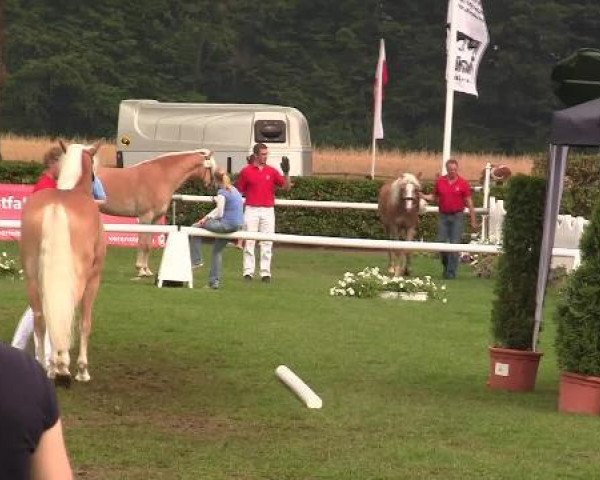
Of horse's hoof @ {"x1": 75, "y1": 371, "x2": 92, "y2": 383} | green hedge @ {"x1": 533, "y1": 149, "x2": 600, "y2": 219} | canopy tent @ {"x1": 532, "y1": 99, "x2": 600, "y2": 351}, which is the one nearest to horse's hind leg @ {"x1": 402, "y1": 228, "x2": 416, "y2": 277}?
green hedge @ {"x1": 533, "y1": 149, "x2": 600, "y2": 219}

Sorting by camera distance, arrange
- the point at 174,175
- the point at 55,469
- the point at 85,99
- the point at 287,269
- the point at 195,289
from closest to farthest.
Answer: the point at 55,469, the point at 195,289, the point at 174,175, the point at 287,269, the point at 85,99

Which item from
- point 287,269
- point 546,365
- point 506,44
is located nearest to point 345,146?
point 506,44

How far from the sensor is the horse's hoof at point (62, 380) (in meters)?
10.3

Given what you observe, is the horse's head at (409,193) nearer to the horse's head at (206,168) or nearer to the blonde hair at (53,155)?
the horse's head at (206,168)

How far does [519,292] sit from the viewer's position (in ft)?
37.3

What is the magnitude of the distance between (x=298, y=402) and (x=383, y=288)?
9.02 metres

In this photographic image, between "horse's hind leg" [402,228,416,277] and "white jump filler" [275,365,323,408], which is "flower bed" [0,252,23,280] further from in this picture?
"white jump filler" [275,365,323,408]

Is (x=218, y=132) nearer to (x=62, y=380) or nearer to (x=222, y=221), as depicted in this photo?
(x=222, y=221)

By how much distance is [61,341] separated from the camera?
996 cm

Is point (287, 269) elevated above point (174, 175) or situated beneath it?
situated beneath

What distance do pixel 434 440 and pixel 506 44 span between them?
58807mm

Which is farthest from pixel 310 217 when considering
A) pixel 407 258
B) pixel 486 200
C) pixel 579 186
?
pixel 407 258

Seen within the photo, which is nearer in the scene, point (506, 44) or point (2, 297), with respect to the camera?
point (2, 297)

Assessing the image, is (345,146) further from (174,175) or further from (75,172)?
(75,172)
